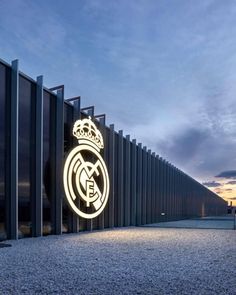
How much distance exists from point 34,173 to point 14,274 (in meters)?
9.80

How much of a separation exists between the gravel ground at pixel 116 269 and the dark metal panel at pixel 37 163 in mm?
3760

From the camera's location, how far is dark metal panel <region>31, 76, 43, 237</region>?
1786cm

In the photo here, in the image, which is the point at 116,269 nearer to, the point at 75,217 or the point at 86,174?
the point at 75,217

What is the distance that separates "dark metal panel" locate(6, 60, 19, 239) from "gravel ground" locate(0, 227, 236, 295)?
7.54 ft

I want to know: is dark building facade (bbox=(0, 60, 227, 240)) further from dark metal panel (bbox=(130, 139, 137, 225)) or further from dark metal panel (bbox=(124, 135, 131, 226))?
dark metal panel (bbox=(130, 139, 137, 225))

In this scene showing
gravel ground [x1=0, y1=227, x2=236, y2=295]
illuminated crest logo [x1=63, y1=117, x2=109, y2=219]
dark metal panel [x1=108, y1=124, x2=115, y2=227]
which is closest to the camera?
gravel ground [x1=0, y1=227, x2=236, y2=295]

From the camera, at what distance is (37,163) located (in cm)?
1823

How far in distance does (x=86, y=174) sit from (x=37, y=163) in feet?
15.2

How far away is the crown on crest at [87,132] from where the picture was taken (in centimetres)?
2156

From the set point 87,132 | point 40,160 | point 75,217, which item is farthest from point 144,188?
point 40,160

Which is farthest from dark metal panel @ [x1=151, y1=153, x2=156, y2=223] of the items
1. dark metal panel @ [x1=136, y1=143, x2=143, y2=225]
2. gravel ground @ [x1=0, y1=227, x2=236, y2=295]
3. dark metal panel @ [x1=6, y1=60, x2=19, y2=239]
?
gravel ground @ [x1=0, y1=227, x2=236, y2=295]

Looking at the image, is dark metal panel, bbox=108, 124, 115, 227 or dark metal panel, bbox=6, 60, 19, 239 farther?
dark metal panel, bbox=108, 124, 115, 227

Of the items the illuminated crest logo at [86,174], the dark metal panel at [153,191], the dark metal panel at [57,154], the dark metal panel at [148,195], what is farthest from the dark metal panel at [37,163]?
the dark metal panel at [153,191]

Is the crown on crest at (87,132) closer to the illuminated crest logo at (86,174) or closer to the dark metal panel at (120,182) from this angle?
the illuminated crest logo at (86,174)
